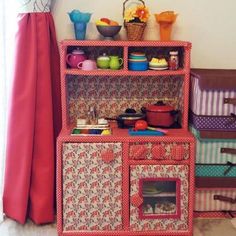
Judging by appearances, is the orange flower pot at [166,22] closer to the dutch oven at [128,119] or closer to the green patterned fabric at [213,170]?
the dutch oven at [128,119]

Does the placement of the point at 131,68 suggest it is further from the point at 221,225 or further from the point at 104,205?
the point at 221,225

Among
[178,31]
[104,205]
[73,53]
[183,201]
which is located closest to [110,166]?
[104,205]

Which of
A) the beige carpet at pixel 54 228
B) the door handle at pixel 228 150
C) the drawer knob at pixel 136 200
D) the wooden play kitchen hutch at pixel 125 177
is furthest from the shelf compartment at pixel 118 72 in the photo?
the beige carpet at pixel 54 228

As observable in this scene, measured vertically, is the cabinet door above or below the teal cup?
below

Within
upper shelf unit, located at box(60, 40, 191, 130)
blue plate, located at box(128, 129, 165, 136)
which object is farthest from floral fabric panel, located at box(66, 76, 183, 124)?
blue plate, located at box(128, 129, 165, 136)

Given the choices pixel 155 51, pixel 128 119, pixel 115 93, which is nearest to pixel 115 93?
pixel 115 93

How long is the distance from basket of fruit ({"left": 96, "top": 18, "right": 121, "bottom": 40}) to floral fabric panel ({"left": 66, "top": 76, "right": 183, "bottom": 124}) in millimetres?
307

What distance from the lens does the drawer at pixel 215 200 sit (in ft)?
8.32

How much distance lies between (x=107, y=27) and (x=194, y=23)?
579mm

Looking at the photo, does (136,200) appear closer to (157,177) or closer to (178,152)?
(157,177)

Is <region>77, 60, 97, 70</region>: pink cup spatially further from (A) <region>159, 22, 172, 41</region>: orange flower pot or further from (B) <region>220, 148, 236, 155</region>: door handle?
(B) <region>220, 148, 236, 155</region>: door handle

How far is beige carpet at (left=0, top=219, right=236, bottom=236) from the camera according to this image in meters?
2.40

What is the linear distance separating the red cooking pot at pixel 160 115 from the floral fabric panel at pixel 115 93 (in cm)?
19

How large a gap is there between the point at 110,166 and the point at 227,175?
2.31ft
